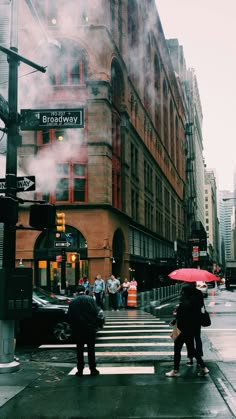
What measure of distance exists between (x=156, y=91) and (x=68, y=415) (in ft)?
151

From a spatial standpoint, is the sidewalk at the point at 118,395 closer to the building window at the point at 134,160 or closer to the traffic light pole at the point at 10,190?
the traffic light pole at the point at 10,190

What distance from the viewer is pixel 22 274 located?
8.10 m

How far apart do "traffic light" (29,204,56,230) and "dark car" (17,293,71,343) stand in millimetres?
3213

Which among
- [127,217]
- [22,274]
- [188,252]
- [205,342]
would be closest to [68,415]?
[22,274]

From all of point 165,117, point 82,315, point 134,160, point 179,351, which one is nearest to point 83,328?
point 82,315

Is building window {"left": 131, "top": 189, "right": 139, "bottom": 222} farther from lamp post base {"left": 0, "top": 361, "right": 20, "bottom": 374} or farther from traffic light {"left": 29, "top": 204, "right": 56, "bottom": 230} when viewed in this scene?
lamp post base {"left": 0, "top": 361, "right": 20, "bottom": 374}

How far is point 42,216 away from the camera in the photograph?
8.44m

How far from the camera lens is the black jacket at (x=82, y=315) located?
7.67m

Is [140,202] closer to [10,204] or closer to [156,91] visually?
[156,91]

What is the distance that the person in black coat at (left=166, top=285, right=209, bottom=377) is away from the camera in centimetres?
752

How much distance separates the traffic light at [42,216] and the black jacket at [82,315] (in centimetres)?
141

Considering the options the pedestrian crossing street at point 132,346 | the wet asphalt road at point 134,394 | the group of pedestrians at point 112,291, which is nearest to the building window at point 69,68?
the group of pedestrians at point 112,291

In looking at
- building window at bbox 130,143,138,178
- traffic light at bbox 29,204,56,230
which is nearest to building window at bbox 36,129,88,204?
building window at bbox 130,143,138,178

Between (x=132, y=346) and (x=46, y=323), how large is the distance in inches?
80.5
